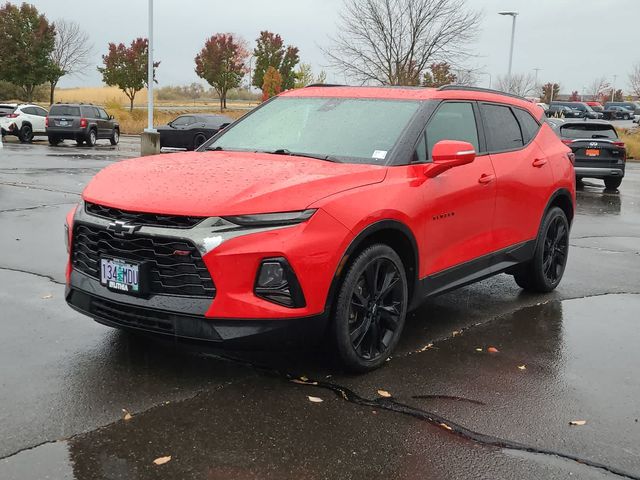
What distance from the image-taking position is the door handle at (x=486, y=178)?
207 inches

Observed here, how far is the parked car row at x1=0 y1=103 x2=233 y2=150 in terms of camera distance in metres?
26.5

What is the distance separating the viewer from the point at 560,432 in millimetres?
3674

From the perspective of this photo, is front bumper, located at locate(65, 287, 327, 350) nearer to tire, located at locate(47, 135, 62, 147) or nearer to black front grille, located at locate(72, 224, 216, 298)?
black front grille, located at locate(72, 224, 216, 298)

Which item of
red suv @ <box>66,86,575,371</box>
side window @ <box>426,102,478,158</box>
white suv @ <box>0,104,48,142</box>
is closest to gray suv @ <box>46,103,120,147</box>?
white suv @ <box>0,104,48,142</box>

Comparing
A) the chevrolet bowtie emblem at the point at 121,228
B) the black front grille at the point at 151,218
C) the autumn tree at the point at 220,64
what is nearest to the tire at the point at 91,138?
the black front grille at the point at 151,218

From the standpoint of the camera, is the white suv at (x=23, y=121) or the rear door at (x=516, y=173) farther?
the white suv at (x=23, y=121)

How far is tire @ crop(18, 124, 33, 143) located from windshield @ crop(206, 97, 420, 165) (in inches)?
985

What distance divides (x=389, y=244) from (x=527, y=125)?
2531mm

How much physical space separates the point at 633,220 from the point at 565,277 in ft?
18.5

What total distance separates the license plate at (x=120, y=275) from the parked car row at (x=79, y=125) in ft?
72.4

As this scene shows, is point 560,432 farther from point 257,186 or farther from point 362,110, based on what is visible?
point 362,110

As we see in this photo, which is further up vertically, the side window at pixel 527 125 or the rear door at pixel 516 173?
the side window at pixel 527 125

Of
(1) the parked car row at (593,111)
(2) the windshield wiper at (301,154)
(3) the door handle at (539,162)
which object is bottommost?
(3) the door handle at (539,162)

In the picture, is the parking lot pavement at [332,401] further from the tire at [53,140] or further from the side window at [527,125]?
the tire at [53,140]
